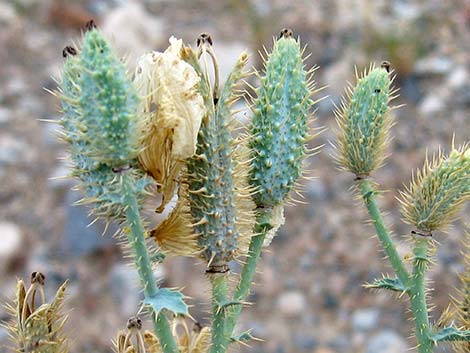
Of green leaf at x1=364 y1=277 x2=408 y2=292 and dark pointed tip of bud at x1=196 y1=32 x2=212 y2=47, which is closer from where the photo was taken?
dark pointed tip of bud at x1=196 y1=32 x2=212 y2=47

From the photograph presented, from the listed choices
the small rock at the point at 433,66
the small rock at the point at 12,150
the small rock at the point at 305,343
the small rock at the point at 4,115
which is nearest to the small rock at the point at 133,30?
the small rock at the point at 4,115

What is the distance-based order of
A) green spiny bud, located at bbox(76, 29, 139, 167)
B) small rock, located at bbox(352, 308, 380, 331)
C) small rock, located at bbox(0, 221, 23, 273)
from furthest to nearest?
small rock, located at bbox(0, 221, 23, 273), small rock, located at bbox(352, 308, 380, 331), green spiny bud, located at bbox(76, 29, 139, 167)

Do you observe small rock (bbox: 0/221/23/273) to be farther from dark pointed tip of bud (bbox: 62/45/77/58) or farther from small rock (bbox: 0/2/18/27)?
dark pointed tip of bud (bbox: 62/45/77/58)

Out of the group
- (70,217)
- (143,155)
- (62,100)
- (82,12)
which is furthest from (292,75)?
(82,12)

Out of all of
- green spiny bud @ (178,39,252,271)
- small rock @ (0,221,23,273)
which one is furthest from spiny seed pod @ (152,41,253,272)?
small rock @ (0,221,23,273)

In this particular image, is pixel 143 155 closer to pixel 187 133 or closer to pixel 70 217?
pixel 187 133

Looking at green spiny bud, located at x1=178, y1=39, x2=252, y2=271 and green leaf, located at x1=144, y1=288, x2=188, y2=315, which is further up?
green spiny bud, located at x1=178, y1=39, x2=252, y2=271

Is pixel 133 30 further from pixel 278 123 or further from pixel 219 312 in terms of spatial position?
pixel 219 312

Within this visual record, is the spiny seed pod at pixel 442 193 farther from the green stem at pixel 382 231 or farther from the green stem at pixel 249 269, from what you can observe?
the green stem at pixel 249 269
